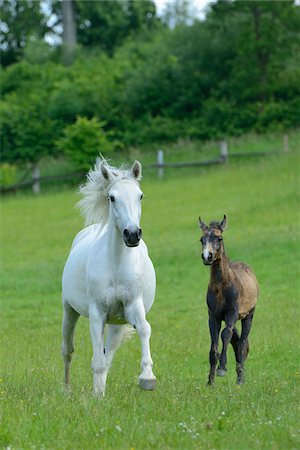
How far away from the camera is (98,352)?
8633 millimetres

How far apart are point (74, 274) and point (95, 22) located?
58538mm

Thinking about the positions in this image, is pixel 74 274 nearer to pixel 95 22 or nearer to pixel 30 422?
pixel 30 422

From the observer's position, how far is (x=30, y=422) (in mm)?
6867

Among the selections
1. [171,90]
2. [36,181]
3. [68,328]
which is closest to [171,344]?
[68,328]

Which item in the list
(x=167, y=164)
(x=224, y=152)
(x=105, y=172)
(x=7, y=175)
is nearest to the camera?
(x=105, y=172)

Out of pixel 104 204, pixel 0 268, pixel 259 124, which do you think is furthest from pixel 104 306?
pixel 259 124

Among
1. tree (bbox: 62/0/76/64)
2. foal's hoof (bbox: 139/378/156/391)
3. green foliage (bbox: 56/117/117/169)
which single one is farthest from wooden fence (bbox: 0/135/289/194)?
foal's hoof (bbox: 139/378/156/391)

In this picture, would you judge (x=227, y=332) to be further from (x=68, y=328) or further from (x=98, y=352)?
(x=68, y=328)

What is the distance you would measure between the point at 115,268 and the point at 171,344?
185 inches

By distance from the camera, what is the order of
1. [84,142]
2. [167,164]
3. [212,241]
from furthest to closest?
[84,142]
[167,164]
[212,241]

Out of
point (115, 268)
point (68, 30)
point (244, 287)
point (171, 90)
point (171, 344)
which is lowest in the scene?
point (171, 344)

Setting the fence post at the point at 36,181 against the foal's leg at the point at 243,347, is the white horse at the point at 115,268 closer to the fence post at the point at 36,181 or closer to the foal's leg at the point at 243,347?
the foal's leg at the point at 243,347

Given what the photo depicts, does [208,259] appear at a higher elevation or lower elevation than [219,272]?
higher

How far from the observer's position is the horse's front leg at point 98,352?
337 inches
